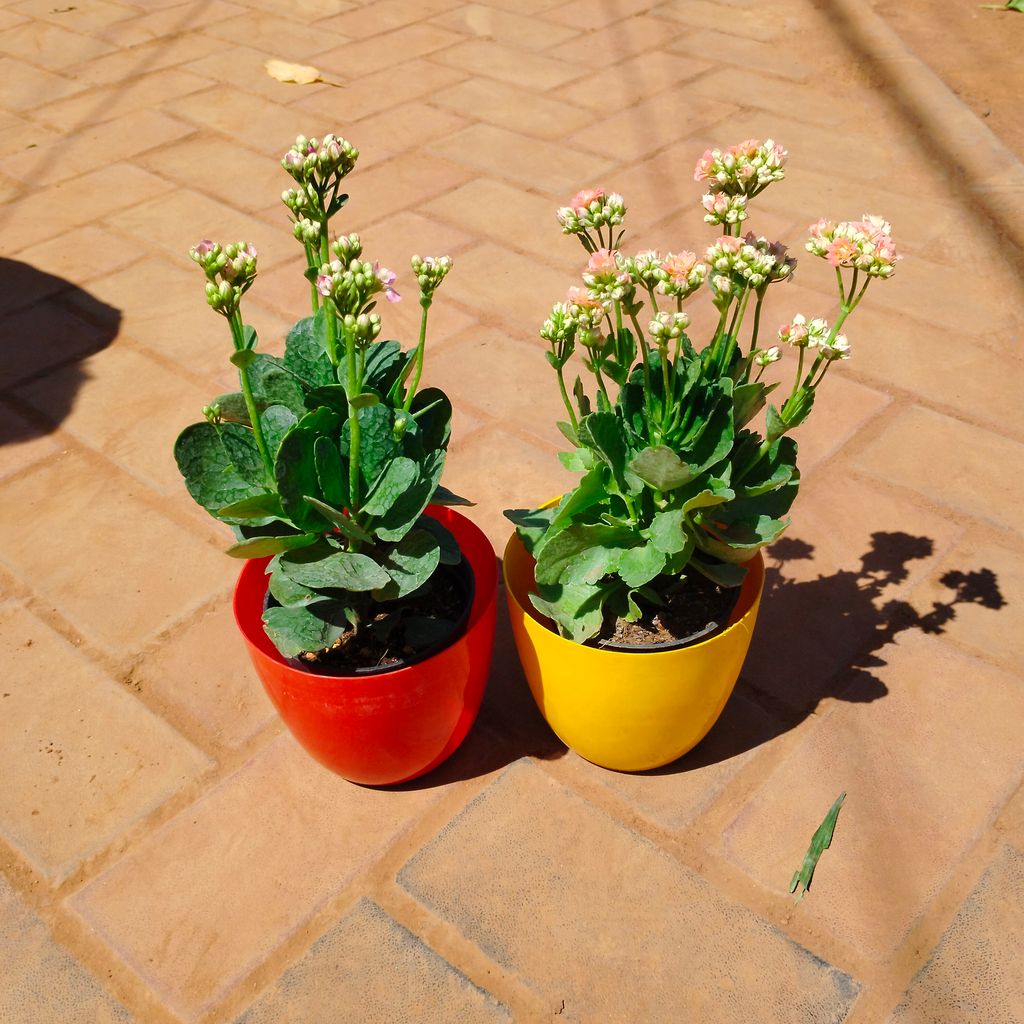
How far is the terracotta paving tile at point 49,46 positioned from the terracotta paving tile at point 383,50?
1036mm

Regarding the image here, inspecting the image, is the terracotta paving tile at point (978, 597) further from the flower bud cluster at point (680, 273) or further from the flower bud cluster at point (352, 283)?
the flower bud cluster at point (352, 283)

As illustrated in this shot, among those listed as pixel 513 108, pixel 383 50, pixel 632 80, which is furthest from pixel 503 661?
pixel 383 50

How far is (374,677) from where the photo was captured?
1.56 metres

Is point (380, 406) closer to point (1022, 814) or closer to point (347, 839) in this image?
point (347, 839)

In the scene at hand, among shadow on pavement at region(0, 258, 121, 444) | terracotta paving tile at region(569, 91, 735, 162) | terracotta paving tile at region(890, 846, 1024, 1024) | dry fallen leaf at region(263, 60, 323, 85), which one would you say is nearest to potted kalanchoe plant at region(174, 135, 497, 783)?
terracotta paving tile at region(890, 846, 1024, 1024)

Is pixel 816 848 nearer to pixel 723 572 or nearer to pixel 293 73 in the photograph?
pixel 723 572

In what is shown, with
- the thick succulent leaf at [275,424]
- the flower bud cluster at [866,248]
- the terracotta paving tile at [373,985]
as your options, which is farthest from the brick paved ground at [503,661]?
the flower bud cluster at [866,248]

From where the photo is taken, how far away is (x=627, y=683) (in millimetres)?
1626

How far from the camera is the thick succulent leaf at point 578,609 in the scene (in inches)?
63.8

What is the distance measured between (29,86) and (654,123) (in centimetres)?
254

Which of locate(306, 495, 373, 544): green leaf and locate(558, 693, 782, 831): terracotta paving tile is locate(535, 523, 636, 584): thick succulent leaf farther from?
locate(558, 693, 782, 831): terracotta paving tile

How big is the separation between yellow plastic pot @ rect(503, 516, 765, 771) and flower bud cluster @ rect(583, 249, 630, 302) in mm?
511

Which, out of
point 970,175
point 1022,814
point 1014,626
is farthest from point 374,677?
point 970,175

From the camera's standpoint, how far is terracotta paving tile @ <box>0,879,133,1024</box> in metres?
1.54
